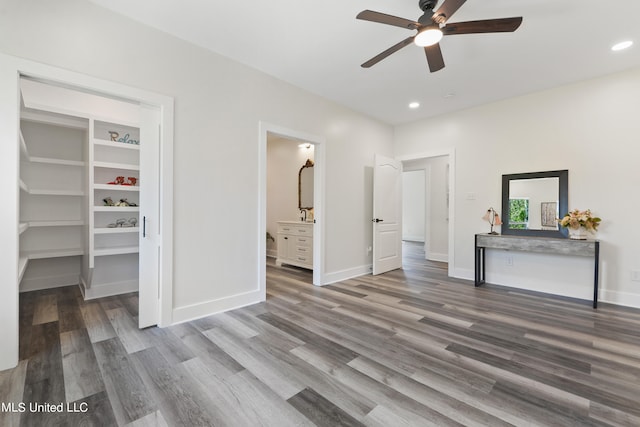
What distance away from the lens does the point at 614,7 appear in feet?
7.34

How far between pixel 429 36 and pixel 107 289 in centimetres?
445

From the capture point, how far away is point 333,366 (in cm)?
196

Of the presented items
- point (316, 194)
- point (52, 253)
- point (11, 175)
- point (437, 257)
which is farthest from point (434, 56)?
point (437, 257)

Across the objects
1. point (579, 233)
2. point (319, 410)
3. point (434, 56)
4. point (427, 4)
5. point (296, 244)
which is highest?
point (427, 4)

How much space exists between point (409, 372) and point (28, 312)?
3733 mm

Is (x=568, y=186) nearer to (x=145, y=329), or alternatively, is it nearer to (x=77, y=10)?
(x=145, y=329)

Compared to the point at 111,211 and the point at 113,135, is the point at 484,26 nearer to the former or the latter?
the point at 113,135

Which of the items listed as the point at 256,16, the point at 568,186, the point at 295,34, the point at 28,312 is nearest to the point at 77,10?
the point at 256,16

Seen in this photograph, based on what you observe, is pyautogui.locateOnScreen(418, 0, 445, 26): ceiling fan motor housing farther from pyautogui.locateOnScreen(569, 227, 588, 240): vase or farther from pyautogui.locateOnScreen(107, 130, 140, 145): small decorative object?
pyautogui.locateOnScreen(107, 130, 140, 145): small decorative object

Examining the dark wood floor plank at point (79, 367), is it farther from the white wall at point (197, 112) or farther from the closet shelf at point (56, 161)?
the closet shelf at point (56, 161)

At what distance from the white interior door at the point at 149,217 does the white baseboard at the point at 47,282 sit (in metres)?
2.20

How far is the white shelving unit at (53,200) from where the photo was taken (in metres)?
3.45

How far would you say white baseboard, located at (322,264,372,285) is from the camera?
414 centimetres

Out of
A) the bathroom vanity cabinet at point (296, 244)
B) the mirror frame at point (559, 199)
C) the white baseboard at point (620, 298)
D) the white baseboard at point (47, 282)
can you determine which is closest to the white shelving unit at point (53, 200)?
the white baseboard at point (47, 282)
